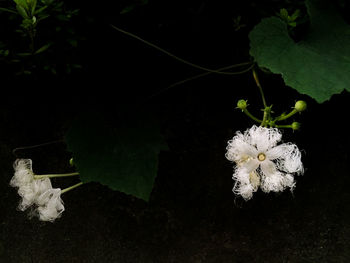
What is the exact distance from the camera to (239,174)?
4.28 feet

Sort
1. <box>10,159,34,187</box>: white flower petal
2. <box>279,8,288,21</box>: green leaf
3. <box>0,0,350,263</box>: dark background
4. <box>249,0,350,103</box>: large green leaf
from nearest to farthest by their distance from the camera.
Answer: <box>249,0,350,103</box>: large green leaf → <box>279,8,288,21</box>: green leaf → <box>10,159,34,187</box>: white flower petal → <box>0,0,350,263</box>: dark background

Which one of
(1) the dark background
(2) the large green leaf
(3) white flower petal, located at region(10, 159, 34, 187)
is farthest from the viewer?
(1) the dark background

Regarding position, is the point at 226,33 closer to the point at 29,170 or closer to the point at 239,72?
the point at 239,72

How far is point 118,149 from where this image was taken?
1.43 m

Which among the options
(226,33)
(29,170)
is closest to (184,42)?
(226,33)

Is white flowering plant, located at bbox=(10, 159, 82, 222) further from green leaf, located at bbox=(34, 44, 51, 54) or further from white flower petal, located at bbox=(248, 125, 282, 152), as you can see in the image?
white flower petal, located at bbox=(248, 125, 282, 152)

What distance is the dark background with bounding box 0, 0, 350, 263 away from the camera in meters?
1.63

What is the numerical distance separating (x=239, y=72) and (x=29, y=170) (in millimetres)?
630

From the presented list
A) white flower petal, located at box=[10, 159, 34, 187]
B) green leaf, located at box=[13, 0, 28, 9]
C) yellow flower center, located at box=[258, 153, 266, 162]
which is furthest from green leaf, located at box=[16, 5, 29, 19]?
yellow flower center, located at box=[258, 153, 266, 162]

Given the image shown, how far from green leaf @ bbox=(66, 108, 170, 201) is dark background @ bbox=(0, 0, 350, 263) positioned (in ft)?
0.42

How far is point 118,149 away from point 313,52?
0.53 m

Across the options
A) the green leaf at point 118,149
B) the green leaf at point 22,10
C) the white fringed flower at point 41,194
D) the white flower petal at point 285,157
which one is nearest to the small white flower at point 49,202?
the white fringed flower at point 41,194

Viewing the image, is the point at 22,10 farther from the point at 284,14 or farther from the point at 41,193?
the point at 284,14

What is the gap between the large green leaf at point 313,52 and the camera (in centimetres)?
122
